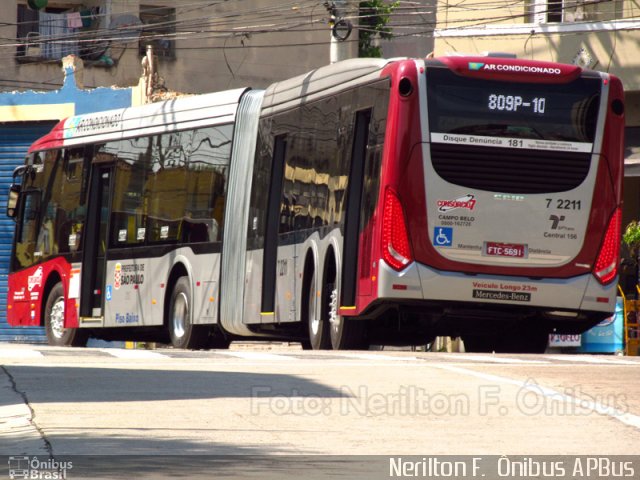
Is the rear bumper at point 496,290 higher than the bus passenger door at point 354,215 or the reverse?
the reverse

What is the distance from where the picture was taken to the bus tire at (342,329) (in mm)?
18969

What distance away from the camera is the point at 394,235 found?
17.8 meters

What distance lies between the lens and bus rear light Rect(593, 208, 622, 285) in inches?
727

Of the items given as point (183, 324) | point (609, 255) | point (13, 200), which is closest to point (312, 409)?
point (609, 255)

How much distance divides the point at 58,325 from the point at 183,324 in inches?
137

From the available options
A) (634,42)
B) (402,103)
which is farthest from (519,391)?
(634,42)

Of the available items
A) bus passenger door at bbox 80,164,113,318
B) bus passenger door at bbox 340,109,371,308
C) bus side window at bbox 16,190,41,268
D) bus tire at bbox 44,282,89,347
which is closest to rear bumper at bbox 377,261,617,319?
bus passenger door at bbox 340,109,371,308

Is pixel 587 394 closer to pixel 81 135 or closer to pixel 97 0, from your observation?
pixel 81 135

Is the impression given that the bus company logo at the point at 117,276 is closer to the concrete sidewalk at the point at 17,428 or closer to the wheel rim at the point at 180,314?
the wheel rim at the point at 180,314

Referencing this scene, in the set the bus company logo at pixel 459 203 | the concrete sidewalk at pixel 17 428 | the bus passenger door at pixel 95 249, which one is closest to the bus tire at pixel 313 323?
the bus company logo at pixel 459 203

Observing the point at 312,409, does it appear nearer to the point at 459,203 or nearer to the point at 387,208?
the point at 387,208

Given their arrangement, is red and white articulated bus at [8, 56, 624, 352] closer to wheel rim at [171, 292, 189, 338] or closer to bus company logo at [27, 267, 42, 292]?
wheel rim at [171, 292, 189, 338]

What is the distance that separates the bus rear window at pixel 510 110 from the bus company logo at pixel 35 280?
989 cm

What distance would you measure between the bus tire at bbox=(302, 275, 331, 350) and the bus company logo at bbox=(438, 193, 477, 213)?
2.31 m
